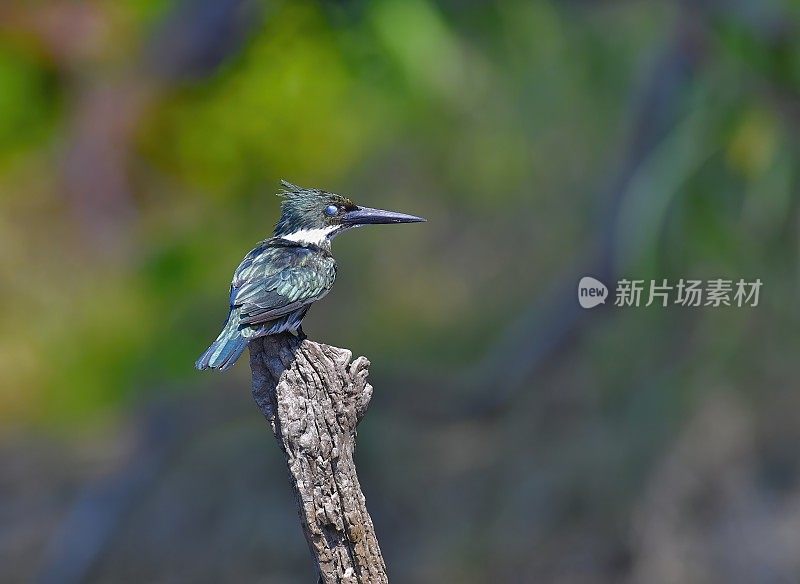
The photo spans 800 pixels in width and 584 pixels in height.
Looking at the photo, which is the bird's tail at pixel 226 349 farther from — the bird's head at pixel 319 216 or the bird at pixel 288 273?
the bird's head at pixel 319 216

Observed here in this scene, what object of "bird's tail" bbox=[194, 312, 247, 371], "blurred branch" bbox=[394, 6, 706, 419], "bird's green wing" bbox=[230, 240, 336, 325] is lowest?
"bird's tail" bbox=[194, 312, 247, 371]

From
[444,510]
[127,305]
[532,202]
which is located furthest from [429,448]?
[127,305]

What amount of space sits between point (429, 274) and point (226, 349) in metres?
5.39

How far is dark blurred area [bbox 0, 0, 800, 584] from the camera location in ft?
17.9

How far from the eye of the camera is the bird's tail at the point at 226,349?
9.02 ft

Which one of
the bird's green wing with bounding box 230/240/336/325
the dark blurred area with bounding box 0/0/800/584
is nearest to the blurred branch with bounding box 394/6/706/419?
the dark blurred area with bounding box 0/0/800/584

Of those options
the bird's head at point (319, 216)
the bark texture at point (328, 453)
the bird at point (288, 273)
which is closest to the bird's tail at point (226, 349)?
the bird at point (288, 273)

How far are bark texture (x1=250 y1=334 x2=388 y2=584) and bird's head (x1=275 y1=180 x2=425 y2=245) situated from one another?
2.07 feet

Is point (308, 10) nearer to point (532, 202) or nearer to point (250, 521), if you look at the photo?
point (532, 202)

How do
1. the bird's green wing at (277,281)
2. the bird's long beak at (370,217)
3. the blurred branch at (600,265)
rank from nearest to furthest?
the bird's green wing at (277,281)
the bird's long beak at (370,217)
the blurred branch at (600,265)

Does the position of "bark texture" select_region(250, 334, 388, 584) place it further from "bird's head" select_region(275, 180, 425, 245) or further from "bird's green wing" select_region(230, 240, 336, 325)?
"bird's head" select_region(275, 180, 425, 245)

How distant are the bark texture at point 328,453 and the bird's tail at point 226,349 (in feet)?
0.47

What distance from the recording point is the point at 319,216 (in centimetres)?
327

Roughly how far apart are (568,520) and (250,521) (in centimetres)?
216
